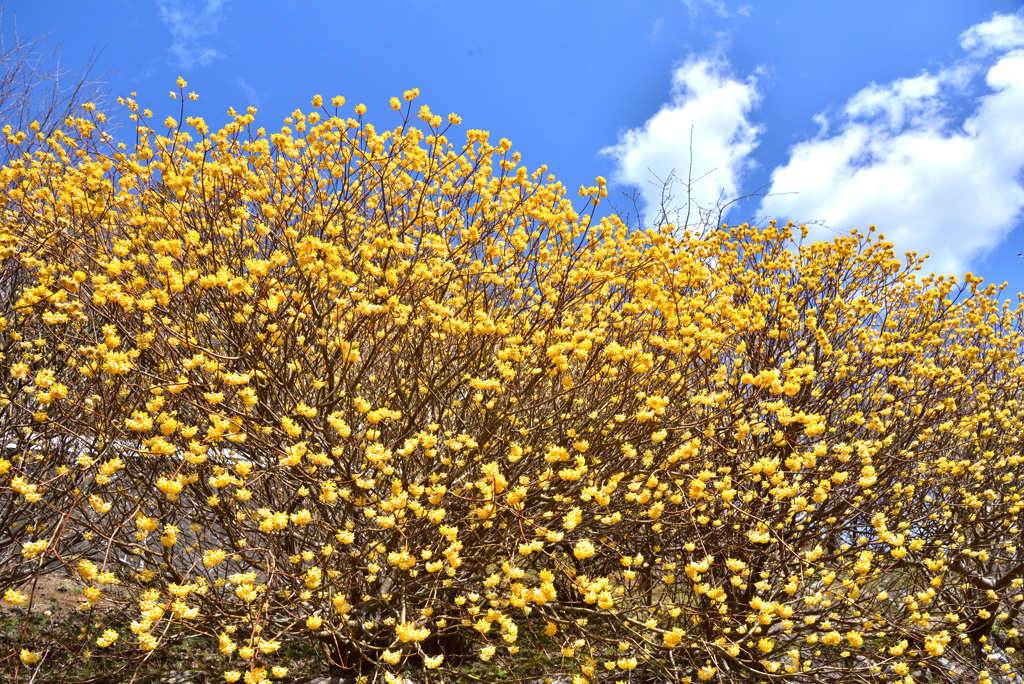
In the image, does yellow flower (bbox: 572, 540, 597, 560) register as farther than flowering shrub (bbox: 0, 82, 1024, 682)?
No

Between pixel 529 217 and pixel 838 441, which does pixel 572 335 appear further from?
pixel 838 441

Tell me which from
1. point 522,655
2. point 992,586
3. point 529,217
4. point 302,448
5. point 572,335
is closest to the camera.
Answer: point 302,448

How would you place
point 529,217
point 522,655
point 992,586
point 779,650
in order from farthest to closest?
point 992,586
point 522,655
point 529,217
point 779,650

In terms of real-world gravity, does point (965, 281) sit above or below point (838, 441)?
above

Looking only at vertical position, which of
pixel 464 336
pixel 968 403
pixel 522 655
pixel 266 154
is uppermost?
pixel 266 154

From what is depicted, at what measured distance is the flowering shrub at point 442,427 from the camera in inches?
129

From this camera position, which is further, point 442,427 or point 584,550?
point 442,427

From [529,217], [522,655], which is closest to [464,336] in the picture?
[529,217]

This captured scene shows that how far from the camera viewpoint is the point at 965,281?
5.77m

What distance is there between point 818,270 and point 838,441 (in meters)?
1.79

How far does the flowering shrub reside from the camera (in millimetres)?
3283

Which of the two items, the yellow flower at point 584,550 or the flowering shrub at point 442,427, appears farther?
the flowering shrub at point 442,427

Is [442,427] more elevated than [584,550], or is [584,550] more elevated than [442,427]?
[442,427]

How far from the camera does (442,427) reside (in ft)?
14.1
